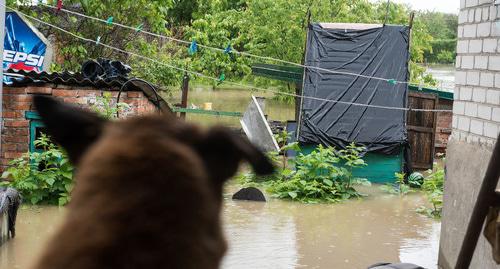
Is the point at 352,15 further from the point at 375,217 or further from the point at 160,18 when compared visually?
the point at 375,217

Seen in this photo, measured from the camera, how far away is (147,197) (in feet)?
3.32

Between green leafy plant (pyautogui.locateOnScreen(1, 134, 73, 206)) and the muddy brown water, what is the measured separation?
0.81ft

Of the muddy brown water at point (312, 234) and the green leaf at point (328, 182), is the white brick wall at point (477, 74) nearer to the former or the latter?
the muddy brown water at point (312, 234)

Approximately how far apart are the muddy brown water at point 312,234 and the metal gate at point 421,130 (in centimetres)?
286

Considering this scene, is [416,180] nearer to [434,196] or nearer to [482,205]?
[434,196]

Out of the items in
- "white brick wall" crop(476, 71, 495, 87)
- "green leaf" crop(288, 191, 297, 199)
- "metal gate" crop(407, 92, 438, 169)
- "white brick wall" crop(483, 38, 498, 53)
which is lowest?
"green leaf" crop(288, 191, 297, 199)

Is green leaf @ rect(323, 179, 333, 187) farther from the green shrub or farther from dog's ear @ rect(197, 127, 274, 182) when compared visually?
dog's ear @ rect(197, 127, 274, 182)

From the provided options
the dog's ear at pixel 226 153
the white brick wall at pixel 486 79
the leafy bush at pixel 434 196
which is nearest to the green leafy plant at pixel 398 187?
the leafy bush at pixel 434 196

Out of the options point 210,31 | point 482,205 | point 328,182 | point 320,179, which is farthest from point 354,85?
point 482,205

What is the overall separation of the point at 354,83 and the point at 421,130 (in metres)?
1.76

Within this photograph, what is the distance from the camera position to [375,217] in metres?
11.6

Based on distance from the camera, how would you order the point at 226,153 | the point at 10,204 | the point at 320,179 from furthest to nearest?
the point at 320,179
the point at 10,204
the point at 226,153

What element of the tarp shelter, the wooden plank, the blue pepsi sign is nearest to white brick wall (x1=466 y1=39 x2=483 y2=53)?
the tarp shelter

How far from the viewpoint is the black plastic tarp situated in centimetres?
1474
